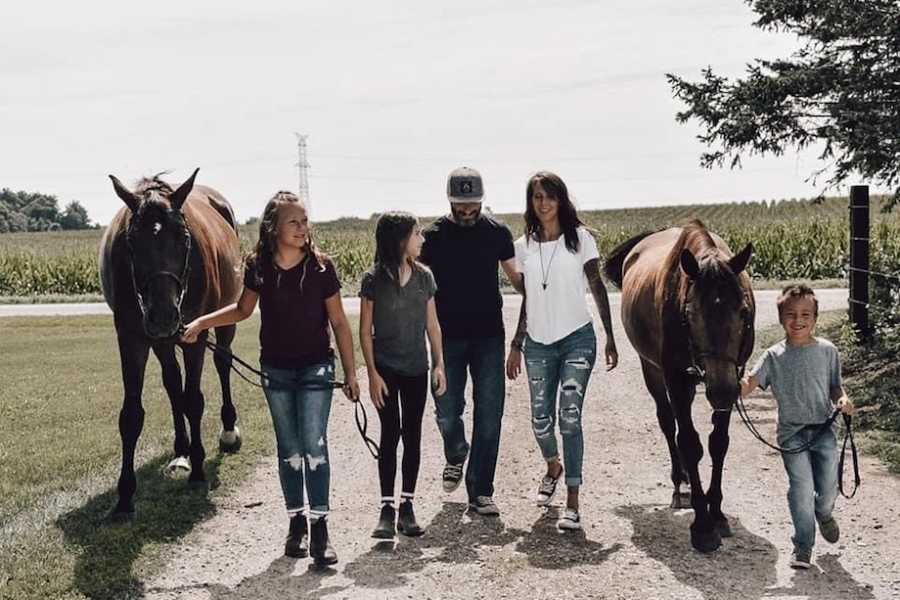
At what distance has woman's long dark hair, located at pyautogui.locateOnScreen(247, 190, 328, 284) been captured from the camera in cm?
537

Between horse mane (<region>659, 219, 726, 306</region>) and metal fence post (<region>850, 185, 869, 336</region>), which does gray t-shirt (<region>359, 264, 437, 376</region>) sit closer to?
horse mane (<region>659, 219, 726, 306</region>)

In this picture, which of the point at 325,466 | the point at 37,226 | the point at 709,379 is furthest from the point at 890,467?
the point at 37,226

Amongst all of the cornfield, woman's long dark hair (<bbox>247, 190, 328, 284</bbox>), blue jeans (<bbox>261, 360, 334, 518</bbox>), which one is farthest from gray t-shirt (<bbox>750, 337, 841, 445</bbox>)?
the cornfield

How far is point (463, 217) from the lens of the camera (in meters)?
6.24

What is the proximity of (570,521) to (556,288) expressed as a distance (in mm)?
1403

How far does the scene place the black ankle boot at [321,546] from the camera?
533 centimetres

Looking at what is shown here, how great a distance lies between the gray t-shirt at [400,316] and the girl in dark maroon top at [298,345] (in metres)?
0.29

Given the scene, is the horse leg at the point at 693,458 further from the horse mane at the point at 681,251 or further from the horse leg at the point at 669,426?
the horse leg at the point at 669,426

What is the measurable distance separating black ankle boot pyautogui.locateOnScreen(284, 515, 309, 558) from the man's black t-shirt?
5.05 feet

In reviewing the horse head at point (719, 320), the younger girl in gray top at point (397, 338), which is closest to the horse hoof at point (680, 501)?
the horse head at point (719, 320)

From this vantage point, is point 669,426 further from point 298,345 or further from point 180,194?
point 180,194

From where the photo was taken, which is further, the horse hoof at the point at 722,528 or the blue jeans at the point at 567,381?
the blue jeans at the point at 567,381

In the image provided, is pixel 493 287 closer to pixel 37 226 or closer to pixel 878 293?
pixel 878 293

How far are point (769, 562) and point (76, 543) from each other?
398cm
